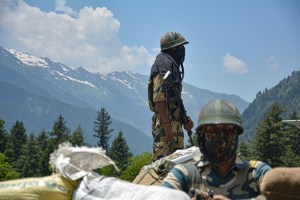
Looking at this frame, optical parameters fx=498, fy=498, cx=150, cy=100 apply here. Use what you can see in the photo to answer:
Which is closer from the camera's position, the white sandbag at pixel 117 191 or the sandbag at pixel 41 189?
the white sandbag at pixel 117 191

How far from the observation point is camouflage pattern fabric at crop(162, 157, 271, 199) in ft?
12.6

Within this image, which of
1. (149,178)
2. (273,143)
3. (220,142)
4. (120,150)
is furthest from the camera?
(120,150)

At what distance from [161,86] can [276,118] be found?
63521 millimetres

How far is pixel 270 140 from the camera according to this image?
67.5 m

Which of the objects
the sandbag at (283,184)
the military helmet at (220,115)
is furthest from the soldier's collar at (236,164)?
the sandbag at (283,184)

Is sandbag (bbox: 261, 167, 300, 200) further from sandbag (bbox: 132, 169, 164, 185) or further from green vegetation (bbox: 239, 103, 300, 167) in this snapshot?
green vegetation (bbox: 239, 103, 300, 167)

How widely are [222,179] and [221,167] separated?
10 centimetres

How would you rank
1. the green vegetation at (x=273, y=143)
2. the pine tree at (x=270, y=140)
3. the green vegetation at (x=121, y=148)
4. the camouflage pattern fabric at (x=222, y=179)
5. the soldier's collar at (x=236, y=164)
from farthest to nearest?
the pine tree at (x=270, y=140)
the green vegetation at (x=273, y=143)
the green vegetation at (x=121, y=148)
the soldier's collar at (x=236, y=164)
the camouflage pattern fabric at (x=222, y=179)

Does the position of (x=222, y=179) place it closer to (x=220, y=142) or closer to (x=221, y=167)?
(x=221, y=167)

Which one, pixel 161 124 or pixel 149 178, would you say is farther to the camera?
pixel 161 124

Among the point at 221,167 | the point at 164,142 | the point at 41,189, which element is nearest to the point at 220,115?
the point at 221,167

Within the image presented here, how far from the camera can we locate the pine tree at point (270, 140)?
67125 mm

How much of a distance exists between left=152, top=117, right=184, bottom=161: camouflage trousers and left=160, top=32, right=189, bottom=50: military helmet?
129 centimetres

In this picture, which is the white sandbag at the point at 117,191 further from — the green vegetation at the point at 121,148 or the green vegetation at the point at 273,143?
the green vegetation at the point at 273,143
